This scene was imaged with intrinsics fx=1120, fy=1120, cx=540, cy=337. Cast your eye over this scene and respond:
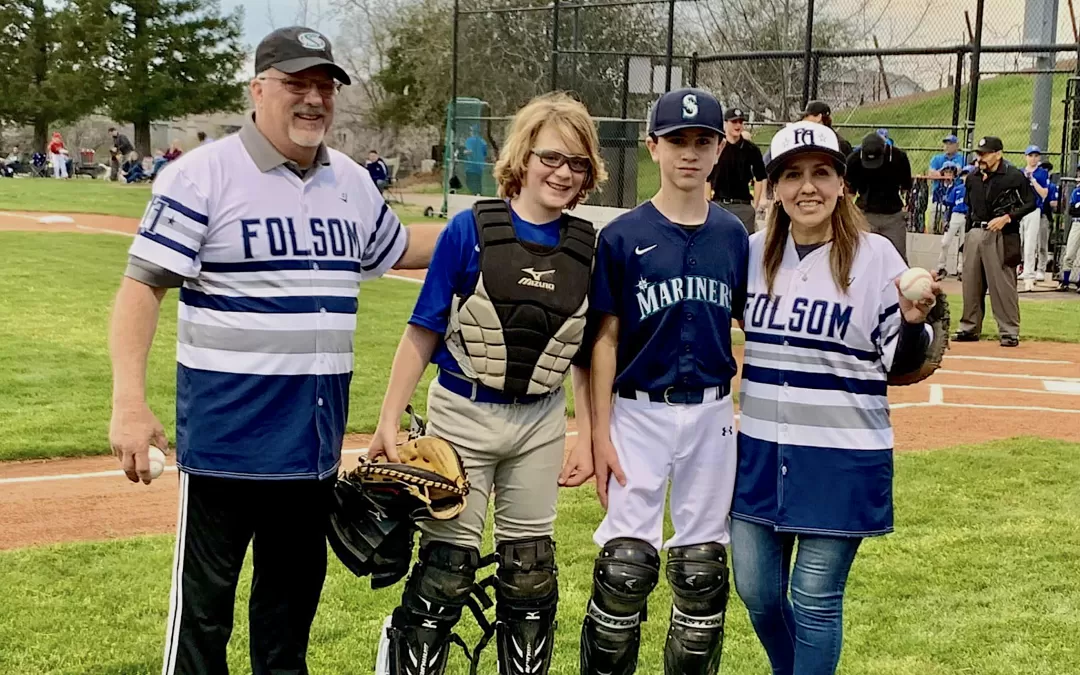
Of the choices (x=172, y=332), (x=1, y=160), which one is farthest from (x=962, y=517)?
(x=1, y=160)

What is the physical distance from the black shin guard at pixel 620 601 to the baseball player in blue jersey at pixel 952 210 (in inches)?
551

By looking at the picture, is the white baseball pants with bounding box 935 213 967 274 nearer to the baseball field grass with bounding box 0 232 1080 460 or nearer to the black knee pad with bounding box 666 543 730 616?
the baseball field grass with bounding box 0 232 1080 460

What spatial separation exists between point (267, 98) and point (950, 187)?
54.5ft

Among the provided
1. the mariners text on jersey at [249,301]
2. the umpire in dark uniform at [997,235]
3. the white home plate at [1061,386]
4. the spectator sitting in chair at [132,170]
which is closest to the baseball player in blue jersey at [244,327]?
the mariners text on jersey at [249,301]

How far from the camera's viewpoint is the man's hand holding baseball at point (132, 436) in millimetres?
2932

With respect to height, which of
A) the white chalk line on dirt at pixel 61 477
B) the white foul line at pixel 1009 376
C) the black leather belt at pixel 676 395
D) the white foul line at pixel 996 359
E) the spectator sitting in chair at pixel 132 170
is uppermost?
the spectator sitting in chair at pixel 132 170

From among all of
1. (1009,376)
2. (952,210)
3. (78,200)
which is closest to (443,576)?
(1009,376)

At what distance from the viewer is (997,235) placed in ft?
37.4

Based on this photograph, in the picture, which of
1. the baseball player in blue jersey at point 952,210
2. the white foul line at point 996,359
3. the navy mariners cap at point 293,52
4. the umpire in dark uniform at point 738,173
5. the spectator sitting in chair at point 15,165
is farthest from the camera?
the spectator sitting in chair at point 15,165

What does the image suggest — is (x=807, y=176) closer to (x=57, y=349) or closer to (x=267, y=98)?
(x=267, y=98)

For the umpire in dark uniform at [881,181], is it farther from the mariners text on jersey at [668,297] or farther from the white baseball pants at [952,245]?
the mariners text on jersey at [668,297]

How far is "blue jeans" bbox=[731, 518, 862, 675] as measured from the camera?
3211mm

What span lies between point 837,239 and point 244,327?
1.70 m

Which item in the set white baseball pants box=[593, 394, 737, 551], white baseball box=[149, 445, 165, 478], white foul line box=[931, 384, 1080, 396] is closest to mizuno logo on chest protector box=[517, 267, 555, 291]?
white baseball pants box=[593, 394, 737, 551]
